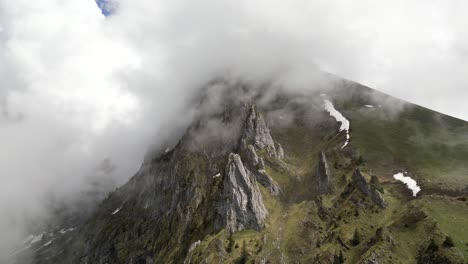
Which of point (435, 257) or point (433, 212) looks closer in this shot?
point (435, 257)

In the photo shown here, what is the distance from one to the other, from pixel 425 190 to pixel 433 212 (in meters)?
21.5

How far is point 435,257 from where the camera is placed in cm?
14625

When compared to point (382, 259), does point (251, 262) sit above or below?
below

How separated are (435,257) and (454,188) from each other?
50.0m

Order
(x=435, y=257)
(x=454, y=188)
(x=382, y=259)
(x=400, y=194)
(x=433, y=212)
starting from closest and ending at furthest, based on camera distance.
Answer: (x=435, y=257)
(x=382, y=259)
(x=433, y=212)
(x=454, y=188)
(x=400, y=194)

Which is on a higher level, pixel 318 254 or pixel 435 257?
pixel 435 257

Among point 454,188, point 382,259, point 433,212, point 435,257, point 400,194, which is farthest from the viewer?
point 400,194

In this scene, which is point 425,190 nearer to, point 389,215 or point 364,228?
point 389,215

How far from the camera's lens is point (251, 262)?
19950 cm

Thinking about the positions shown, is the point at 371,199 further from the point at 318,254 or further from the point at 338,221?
the point at 318,254

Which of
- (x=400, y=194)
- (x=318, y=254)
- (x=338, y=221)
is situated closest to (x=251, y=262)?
(x=318, y=254)

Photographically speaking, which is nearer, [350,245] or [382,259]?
[382,259]

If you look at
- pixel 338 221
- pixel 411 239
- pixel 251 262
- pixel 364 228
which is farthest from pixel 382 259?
pixel 251 262

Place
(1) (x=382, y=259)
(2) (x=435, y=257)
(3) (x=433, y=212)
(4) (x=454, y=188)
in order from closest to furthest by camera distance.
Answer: (2) (x=435, y=257), (1) (x=382, y=259), (3) (x=433, y=212), (4) (x=454, y=188)
